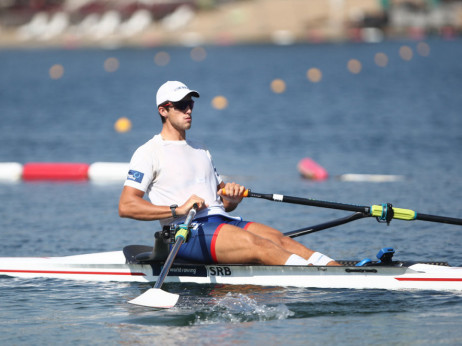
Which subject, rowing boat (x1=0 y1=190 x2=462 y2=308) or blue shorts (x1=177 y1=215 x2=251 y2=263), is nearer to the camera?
rowing boat (x1=0 y1=190 x2=462 y2=308)

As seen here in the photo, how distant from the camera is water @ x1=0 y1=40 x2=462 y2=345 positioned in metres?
7.50

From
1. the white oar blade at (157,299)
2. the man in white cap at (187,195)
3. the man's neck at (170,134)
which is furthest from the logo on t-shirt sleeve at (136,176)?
the white oar blade at (157,299)

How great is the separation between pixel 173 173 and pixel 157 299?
122 cm

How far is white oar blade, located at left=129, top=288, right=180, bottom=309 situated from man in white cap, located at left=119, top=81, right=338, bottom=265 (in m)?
0.59

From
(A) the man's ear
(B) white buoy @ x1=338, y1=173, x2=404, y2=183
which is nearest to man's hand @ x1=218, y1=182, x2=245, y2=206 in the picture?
(A) the man's ear

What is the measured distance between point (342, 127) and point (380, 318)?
1719 centimetres

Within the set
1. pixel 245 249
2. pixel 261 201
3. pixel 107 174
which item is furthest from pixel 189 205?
pixel 107 174

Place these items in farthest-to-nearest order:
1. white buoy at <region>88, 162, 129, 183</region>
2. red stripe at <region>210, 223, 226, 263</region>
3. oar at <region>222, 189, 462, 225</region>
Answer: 1. white buoy at <region>88, 162, 129, 183</region>
2. oar at <region>222, 189, 462, 225</region>
3. red stripe at <region>210, 223, 226, 263</region>

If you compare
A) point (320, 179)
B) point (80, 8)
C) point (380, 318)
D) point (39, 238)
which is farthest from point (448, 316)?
point (80, 8)

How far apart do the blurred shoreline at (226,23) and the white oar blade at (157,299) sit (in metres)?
78.3

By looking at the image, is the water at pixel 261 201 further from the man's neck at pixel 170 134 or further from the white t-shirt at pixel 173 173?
the man's neck at pixel 170 134

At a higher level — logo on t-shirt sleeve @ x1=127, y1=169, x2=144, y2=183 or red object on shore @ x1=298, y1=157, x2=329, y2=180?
red object on shore @ x1=298, y1=157, x2=329, y2=180

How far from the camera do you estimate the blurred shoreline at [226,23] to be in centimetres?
8562

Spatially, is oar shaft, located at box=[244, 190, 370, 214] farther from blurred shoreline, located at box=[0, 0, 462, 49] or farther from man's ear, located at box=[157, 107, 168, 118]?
blurred shoreline, located at box=[0, 0, 462, 49]
